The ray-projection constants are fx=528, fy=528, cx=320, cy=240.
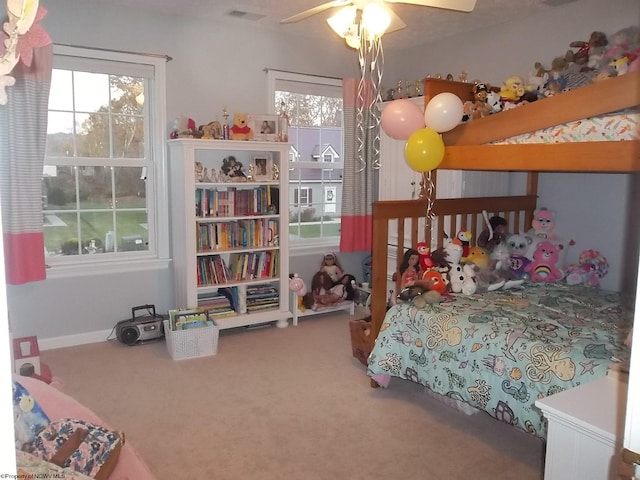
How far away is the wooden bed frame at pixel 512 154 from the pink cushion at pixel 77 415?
5.52 ft

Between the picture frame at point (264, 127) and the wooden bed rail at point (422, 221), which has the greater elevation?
the picture frame at point (264, 127)

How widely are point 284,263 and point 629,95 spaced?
2.67 meters

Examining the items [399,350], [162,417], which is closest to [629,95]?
[399,350]

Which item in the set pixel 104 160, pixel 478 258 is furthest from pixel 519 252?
pixel 104 160

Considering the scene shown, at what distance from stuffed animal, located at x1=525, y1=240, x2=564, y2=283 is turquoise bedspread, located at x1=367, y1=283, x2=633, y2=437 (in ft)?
0.66

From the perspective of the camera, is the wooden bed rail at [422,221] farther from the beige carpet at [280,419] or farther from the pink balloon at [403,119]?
the beige carpet at [280,419]

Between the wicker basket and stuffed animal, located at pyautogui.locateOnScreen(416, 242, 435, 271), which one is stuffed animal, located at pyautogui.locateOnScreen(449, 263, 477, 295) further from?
the wicker basket

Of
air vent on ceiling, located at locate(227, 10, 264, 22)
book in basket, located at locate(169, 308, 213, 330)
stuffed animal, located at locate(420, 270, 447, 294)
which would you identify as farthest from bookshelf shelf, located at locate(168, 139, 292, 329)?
stuffed animal, located at locate(420, 270, 447, 294)

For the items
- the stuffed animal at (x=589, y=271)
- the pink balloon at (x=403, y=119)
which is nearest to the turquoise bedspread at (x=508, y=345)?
the stuffed animal at (x=589, y=271)

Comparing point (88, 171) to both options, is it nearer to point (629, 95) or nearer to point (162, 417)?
point (162, 417)

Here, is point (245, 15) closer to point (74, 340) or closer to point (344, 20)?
point (344, 20)

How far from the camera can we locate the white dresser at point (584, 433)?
4.51 feet

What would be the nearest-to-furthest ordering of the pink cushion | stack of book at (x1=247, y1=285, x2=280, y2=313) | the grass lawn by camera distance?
the pink cushion < the grass lawn < stack of book at (x1=247, y1=285, x2=280, y2=313)

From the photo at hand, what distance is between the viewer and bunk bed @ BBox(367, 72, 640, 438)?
7.14 feet
